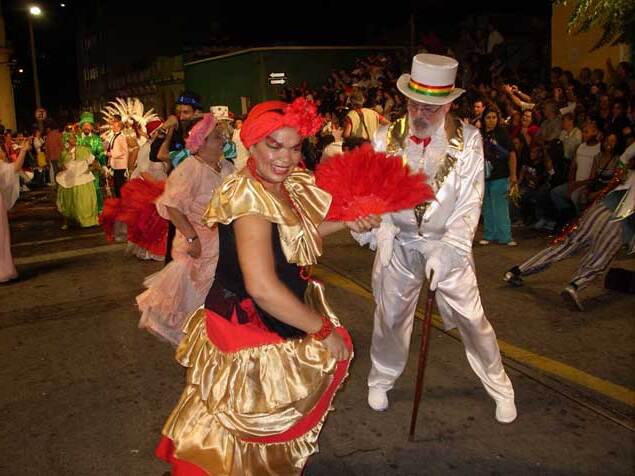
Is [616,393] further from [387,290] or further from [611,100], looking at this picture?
[611,100]

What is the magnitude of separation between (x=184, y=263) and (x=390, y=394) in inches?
67.1

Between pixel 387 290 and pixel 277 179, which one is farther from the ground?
pixel 277 179

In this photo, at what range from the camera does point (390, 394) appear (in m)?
4.41

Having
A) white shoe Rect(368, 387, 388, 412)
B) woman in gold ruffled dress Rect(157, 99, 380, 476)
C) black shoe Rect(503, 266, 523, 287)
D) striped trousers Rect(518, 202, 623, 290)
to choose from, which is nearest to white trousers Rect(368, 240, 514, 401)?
white shoe Rect(368, 387, 388, 412)

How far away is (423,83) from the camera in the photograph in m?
3.58

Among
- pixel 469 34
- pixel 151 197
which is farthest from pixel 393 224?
pixel 469 34

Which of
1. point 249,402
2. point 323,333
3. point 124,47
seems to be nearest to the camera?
point 249,402

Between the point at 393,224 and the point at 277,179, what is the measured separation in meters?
1.34

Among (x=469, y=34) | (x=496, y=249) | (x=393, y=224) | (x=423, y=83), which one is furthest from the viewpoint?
(x=469, y=34)

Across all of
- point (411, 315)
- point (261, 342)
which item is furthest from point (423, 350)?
point (261, 342)

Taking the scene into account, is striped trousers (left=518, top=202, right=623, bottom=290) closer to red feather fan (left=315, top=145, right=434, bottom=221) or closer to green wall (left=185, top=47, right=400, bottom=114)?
red feather fan (left=315, top=145, right=434, bottom=221)

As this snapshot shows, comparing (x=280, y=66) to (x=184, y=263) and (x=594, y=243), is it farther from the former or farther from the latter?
(x=184, y=263)

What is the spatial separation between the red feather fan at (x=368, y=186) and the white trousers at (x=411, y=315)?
29.2 inches

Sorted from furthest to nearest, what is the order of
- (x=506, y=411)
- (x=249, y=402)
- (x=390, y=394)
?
(x=390, y=394), (x=506, y=411), (x=249, y=402)
